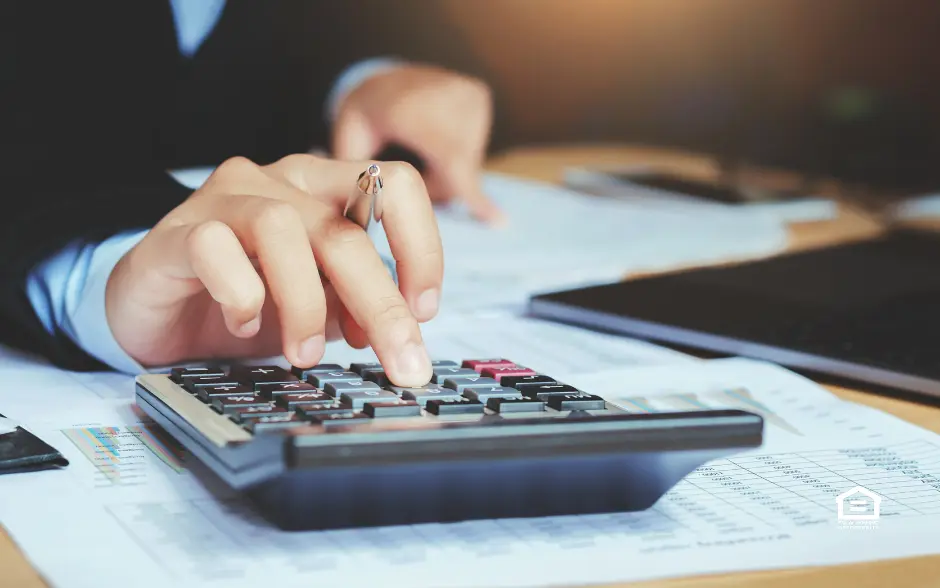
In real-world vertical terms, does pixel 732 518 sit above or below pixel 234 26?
below

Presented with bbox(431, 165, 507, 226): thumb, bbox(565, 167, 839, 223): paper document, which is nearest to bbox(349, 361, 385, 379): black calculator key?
bbox(431, 165, 507, 226): thumb

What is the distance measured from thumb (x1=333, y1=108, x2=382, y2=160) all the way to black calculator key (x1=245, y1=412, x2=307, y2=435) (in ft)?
2.36

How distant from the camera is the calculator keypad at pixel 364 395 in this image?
1.33ft

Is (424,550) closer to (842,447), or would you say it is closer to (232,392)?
(232,392)

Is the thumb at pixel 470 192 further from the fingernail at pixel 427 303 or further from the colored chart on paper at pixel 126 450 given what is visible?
the colored chart on paper at pixel 126 450

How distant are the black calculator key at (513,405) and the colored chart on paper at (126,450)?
12 cm

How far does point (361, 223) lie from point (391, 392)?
12 cm

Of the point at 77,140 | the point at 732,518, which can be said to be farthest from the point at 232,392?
the point at 77,140

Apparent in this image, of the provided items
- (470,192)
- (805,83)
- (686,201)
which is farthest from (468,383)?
(805,83)

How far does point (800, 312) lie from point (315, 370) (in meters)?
0.36

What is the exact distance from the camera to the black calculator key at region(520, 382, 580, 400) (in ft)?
1.42

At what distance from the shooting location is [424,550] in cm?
37

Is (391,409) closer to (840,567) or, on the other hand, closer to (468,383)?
(468,383)

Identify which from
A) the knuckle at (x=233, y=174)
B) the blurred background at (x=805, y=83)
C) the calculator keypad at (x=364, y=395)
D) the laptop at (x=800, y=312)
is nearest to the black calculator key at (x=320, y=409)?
the calculator keypad at (x=364, y=395)
